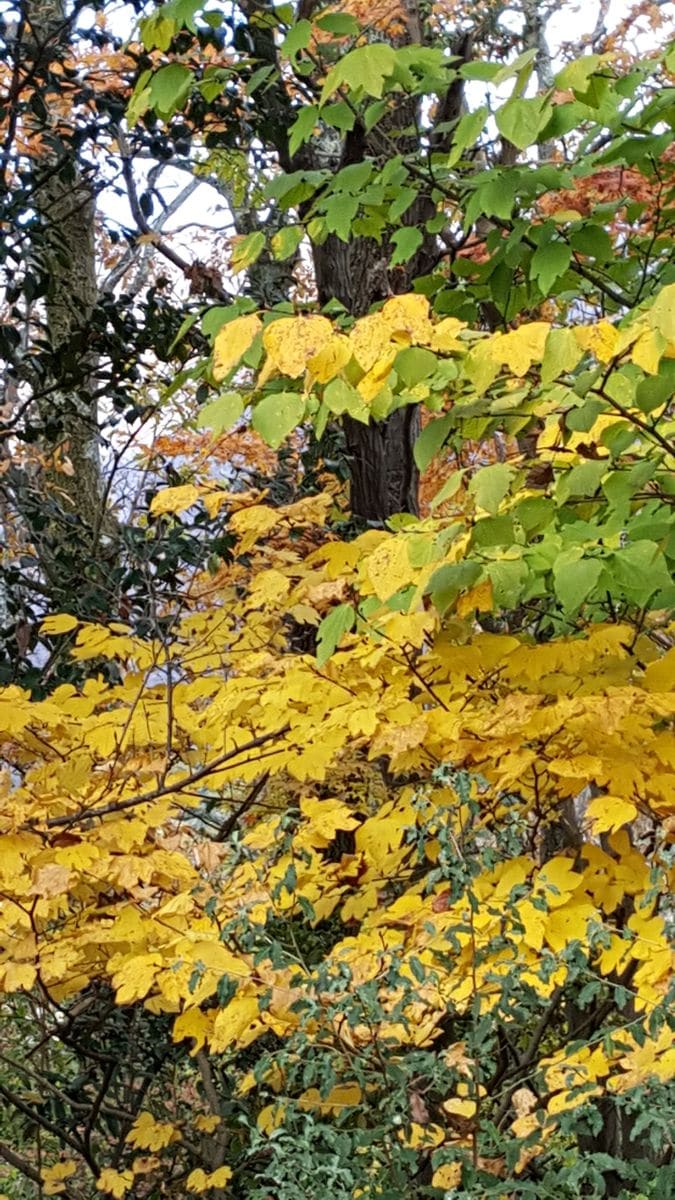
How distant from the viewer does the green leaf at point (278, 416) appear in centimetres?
176

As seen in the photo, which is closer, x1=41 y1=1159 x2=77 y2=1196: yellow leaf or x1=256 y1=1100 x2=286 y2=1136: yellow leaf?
x1=256 y1=1100 x2=286 y2=1136: yellow leaf

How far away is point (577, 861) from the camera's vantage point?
3.23m

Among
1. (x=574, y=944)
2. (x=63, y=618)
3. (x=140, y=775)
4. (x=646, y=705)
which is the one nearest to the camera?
(x=574, y=944)

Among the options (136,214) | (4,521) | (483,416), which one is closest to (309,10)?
(136,214)

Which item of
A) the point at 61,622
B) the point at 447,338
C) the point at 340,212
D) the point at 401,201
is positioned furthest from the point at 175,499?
the point at 447,338

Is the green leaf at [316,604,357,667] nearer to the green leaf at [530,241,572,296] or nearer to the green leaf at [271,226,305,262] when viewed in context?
the green leaf at [530,241,572,296]

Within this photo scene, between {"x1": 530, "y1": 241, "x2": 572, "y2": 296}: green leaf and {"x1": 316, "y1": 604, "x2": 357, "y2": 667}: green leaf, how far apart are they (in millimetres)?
817

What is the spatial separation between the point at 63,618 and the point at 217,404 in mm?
1519

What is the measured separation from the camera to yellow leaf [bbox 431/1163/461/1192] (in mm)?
2053

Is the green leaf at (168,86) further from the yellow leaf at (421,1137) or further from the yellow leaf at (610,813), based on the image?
the yellow leaf at (421,1137)

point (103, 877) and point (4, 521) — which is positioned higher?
point (4, 521)

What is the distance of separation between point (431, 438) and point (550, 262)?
69 centimetres

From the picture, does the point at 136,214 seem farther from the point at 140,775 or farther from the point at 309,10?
the point at 140,775

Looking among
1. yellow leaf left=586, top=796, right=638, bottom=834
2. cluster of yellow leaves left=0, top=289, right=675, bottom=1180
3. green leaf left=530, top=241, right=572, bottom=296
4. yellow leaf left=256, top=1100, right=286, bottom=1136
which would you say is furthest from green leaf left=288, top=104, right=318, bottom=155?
yellow leaf left=256, top=1100, right=286, bottom=1136
